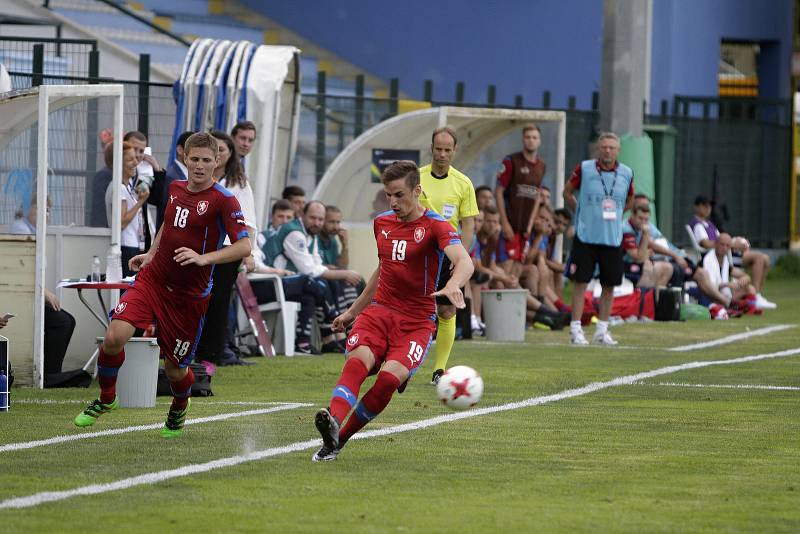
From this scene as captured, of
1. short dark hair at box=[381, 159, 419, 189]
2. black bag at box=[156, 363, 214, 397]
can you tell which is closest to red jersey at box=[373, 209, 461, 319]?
short dark hair at box=[381, 159, 419, 189]

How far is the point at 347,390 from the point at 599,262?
915 cm

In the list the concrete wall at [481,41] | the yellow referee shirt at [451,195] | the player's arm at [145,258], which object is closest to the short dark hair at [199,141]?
the player's arm at [145,258]

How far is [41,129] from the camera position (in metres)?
12.6

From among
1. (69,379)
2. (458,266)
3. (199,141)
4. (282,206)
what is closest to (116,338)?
(199,141)

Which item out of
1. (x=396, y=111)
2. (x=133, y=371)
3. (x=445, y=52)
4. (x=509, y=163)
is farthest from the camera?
(x=445, y=52)

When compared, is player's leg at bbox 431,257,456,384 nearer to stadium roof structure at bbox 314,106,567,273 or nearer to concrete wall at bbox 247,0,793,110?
stadium roof structure at bbox 314,106,567,273

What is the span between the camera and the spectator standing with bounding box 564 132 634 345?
1748 cm

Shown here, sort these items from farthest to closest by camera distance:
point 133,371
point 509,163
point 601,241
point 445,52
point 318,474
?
point 445,52 < point 509,163 < point 601,241 < point 133,371 < point 318,474

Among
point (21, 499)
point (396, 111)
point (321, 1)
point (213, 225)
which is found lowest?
point (21, 499)

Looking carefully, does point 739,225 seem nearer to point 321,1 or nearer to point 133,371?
point 321,1

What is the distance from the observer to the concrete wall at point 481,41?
99.9 ft

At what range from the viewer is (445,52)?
100ft

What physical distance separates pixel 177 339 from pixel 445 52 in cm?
2104

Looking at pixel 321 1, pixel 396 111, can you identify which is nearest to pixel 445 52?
pixel 321 1
